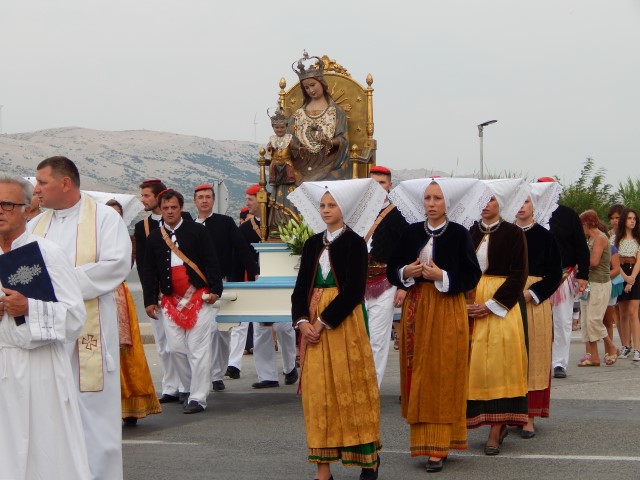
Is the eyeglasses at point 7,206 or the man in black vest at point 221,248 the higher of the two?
the eyeglasses at point 7,206

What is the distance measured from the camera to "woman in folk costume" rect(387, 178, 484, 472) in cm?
841

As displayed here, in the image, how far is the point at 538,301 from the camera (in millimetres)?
9633

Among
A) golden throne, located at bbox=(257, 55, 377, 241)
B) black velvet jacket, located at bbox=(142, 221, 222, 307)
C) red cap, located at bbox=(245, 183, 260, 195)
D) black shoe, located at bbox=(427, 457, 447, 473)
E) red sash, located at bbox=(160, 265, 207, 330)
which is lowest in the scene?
black shoe, located at bbox=(427, 457, 447, 473)

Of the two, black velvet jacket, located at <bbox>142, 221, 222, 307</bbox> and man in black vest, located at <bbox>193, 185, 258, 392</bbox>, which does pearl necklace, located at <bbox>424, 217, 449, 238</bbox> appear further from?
man in black vest, located at <bbox>193, 185, 258, 392</bbox>

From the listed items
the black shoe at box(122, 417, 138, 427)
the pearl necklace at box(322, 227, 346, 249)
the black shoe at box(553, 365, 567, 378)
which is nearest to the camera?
the pearl necklace at box(322, 227, 346, 249)

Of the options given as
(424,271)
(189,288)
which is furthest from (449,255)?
(189,288)

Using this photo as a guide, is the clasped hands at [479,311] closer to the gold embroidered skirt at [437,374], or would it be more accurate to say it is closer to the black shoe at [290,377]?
the gold embroidered skirt at [437,374]

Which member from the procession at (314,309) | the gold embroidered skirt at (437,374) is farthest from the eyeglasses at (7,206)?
the gold embroidered skirt at (437,374)

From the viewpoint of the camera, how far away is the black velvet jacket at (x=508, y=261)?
895cm

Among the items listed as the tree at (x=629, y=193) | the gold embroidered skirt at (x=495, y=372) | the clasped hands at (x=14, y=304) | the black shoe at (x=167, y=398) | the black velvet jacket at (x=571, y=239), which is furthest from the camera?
the tree at (x=629, y=193)

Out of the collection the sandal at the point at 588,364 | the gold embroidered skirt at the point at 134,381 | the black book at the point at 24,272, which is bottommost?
the sandal at the point at 588,364

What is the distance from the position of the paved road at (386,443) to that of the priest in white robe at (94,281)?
1.01 metres

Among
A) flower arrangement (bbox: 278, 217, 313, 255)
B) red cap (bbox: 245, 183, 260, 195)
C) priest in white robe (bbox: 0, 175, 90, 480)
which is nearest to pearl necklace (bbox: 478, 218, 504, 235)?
flower arrangement (bbox: 278, 217, 313, 255)

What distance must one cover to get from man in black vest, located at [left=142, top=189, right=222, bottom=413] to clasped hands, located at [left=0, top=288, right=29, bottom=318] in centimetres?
535
